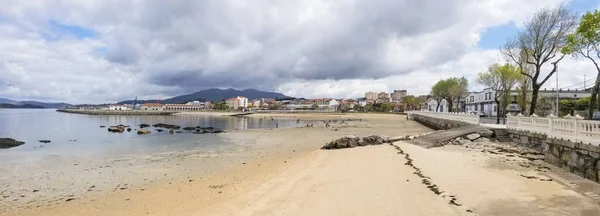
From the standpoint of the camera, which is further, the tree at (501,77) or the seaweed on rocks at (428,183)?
the tree at (501,77)

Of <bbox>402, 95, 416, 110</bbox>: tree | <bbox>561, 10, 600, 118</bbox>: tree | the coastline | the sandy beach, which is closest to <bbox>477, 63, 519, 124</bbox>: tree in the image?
<bbox>561, 10, 600, 118</bbox>: tree

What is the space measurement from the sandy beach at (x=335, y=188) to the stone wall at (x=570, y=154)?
395mm

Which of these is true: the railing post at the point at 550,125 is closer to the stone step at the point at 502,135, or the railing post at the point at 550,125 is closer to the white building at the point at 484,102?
the stone step at the point at 502,135

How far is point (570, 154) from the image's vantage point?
11.8 meters

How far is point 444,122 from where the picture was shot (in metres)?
38.8

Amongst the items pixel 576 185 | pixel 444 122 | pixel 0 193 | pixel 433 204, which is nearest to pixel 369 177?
pixel 433 204

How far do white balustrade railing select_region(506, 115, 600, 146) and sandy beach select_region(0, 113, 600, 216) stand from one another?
50.8 inches

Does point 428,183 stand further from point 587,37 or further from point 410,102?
point 410,102

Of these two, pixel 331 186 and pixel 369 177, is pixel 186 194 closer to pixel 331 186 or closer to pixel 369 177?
pixel 331 186

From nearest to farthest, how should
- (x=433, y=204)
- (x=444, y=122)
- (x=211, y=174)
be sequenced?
(x=433, y=204)
(x=211, y=174)
(x=444, y=122)

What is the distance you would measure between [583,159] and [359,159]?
26.3ft

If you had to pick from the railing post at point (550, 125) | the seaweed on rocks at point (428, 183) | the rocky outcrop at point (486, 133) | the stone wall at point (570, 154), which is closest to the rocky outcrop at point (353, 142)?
the rocky outcrop at point (486, 133)

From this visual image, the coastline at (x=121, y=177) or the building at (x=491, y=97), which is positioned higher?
the building at (x=491, y=97)

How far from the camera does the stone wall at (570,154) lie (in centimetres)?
1029
